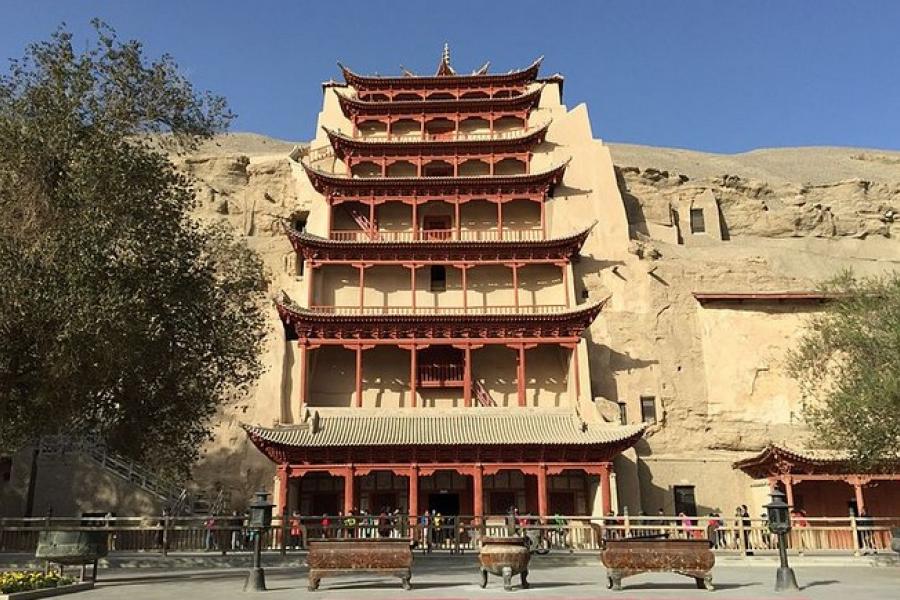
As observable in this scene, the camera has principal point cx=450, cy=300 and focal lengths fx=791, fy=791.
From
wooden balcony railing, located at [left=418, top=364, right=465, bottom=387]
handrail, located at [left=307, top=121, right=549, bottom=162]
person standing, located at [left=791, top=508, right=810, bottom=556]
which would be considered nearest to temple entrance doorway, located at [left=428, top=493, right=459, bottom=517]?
wooden balcony railing, located at [left=418, top=364, right=465, bottom=387]

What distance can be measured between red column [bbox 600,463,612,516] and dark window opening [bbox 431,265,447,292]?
37.8 feet

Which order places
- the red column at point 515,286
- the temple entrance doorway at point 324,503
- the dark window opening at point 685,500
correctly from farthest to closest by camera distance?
the red column at point 515,286
the dark window opening at point 685,500
the temple entrance doorway at point 324,503

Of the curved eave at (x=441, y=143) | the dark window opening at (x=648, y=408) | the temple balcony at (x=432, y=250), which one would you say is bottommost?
the dark window opening at (x=648, y=408)

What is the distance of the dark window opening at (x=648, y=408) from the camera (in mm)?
32344

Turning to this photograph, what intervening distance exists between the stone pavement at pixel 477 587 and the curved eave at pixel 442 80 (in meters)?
30.2

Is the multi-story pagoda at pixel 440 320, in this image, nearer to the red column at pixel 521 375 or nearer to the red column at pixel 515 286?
the red column at pixel 521 375

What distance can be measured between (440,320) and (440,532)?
350 inches

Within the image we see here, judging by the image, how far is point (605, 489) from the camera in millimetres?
27047

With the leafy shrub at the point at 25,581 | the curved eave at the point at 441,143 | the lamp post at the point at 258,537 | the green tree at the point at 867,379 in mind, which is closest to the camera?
the leafy shrub at the point at 25,581

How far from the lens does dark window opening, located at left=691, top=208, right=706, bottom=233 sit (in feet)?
137

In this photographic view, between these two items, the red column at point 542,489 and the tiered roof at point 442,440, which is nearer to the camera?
the red column at point 542,489

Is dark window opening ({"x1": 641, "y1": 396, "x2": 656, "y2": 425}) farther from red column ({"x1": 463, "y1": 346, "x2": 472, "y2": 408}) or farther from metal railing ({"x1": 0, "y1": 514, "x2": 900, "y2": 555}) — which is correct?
metal railing ({"x1": 0, "y1": 514, "x2": 900, "y2": 555})

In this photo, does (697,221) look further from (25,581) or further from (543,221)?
(25,581)

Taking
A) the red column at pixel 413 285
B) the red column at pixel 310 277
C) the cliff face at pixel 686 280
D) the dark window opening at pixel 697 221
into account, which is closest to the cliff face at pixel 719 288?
the cliff face at pixel 686 280
